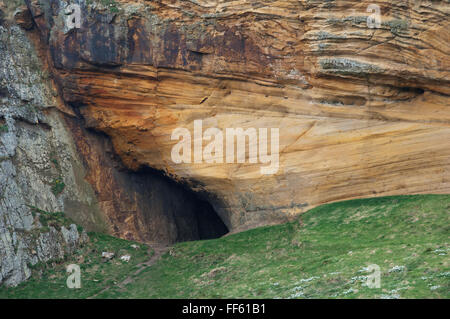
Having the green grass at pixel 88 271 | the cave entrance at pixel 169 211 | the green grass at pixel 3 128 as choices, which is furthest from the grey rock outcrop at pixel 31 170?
the cave entrance at pixel 169 211

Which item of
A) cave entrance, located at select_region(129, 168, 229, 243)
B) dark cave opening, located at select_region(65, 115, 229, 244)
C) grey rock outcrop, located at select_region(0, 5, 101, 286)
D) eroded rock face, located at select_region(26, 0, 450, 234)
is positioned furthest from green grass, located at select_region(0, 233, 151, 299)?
eroded rock face, located at select_region(26, 0, 450, 234)

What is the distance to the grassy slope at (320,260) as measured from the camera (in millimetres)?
22766

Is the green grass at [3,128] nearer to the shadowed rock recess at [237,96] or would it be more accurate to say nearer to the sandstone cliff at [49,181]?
the sandstone cliff at [49,181]

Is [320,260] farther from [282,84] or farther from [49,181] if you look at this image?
[49,181]

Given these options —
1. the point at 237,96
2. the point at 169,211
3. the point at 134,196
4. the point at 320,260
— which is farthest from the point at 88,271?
the point at 237,96

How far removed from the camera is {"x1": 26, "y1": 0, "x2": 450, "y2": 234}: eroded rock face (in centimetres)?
3241

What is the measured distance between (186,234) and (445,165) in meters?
18.6

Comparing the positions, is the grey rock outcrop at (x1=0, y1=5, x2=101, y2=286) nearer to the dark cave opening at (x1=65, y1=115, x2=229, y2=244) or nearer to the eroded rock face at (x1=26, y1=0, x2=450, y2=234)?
the dark cave opening at (x1=65, y1=115, x2=229, y2=244)

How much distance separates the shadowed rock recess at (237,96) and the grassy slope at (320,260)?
2.24m

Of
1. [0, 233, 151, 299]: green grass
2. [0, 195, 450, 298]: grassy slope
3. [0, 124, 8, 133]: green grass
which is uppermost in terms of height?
[0, 124, 8, 133]: green grass

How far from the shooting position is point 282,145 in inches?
1366

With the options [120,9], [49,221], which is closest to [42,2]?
[120,9]

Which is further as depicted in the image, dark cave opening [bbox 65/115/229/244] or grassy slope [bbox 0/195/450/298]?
dark cave opening [bbox 65/115/229/244]

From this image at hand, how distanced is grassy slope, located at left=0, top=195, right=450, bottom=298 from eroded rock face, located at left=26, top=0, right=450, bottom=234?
2.29 meters
